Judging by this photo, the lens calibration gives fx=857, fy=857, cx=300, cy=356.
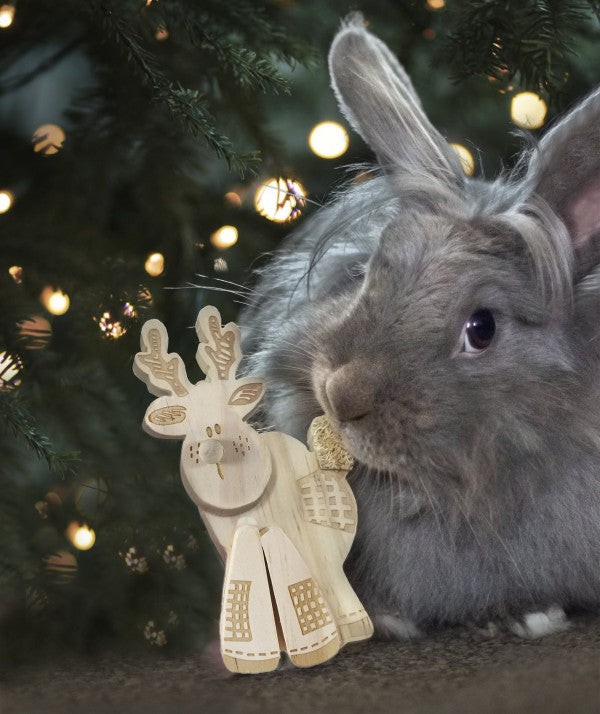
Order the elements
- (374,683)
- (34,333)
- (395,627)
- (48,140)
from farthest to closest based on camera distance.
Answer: (48,140) < (34,333) < (395,627) < (374,683)

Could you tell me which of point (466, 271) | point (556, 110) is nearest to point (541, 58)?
point (556, 110)

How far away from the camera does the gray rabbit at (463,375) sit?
80 cm

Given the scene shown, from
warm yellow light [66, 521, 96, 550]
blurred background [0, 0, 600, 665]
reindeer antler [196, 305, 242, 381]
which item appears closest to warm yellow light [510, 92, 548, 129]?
blurred background [0, 0, 600, 665]

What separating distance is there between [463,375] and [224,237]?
0.56 m

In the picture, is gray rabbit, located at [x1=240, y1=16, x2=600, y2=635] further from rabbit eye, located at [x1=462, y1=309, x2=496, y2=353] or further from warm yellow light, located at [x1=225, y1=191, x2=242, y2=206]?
warm yellow light, located at [x1=225, y1=191, x2=242, y2=206]

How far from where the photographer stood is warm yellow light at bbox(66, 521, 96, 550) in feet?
3.77

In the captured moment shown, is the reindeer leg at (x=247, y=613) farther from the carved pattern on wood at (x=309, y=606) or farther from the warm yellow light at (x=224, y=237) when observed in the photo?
the warm yellow light at (x=224, y=237)

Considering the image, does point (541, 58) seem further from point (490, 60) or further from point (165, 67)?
point (165, 67)

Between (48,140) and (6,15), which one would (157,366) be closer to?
(48,140)

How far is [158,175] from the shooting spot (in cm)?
114

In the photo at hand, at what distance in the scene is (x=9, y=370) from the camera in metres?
1.07

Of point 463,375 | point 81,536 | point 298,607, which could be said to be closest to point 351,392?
point 463,375

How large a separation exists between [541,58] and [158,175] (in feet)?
1.67

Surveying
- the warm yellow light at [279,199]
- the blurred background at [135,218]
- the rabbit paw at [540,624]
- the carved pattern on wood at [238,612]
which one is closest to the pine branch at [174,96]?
the blurred background at [135,218]
